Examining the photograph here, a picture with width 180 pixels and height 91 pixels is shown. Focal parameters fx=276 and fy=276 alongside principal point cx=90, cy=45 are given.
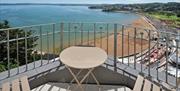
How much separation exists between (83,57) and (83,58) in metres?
0.04

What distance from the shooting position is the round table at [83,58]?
3664mm

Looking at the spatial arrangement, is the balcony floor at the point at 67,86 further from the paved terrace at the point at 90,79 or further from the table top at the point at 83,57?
the table top at the point at 83,57

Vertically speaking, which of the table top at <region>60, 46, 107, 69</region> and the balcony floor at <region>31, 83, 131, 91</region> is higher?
the table top at <region>60, 46, 107, 69</region>

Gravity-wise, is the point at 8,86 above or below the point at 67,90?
above

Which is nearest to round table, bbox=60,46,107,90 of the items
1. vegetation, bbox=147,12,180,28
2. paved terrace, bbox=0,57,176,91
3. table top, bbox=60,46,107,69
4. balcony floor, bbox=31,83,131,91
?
table top, bbox=60,46,107,69

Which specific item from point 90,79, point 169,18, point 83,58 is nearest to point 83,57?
point 83,58

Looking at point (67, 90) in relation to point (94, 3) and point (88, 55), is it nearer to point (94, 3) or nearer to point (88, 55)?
point (88, 55)

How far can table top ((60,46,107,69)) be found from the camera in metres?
3.70

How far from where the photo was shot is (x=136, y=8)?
114 metres

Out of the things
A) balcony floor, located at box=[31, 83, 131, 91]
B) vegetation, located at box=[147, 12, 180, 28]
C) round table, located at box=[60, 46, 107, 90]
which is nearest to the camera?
round table, located at box=[60, 46, 107, 90]

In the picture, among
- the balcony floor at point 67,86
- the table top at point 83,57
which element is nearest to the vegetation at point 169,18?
the balcony floor at point 67,86

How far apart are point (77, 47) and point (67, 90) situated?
2.21ft

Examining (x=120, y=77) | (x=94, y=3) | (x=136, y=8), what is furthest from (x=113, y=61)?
(x=94, y=3)

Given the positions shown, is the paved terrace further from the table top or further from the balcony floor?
the table top
